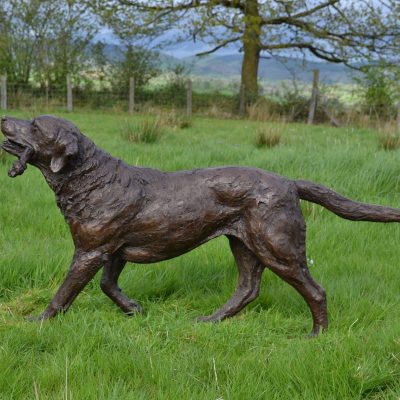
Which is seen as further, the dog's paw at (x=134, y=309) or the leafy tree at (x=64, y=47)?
the leafy tree at (x=64, y=47)

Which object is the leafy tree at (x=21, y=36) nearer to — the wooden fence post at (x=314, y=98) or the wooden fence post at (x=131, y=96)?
the wooden fence post at (x=131, y=96)

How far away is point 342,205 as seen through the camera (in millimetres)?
3482

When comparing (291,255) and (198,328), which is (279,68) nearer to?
(291,255)

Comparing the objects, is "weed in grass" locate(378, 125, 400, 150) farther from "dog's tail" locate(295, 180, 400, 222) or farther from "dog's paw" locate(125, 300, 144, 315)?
"dog's paw" locate(125, 300, 144, 315)

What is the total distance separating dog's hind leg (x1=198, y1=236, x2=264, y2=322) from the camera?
3.68 metres

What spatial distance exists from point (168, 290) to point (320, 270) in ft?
4.08

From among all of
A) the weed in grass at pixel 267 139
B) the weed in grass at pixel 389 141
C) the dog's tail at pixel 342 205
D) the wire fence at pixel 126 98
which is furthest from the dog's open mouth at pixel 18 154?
the wire fence at pixel 126 98

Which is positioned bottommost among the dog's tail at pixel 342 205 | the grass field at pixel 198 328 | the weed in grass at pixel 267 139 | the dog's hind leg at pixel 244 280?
the grass field at pixel 198 328

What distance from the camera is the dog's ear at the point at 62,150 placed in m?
3.20

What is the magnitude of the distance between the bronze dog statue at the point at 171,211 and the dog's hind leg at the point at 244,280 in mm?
197

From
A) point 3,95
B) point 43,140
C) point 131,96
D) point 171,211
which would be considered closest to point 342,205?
point 171,211

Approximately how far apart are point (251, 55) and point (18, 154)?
71.8ft

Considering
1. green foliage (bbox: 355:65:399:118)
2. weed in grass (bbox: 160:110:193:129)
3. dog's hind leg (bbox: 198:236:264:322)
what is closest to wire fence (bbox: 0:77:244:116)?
green foliage (bbox: 355:65:399:118)

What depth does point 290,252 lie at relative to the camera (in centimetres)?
333
